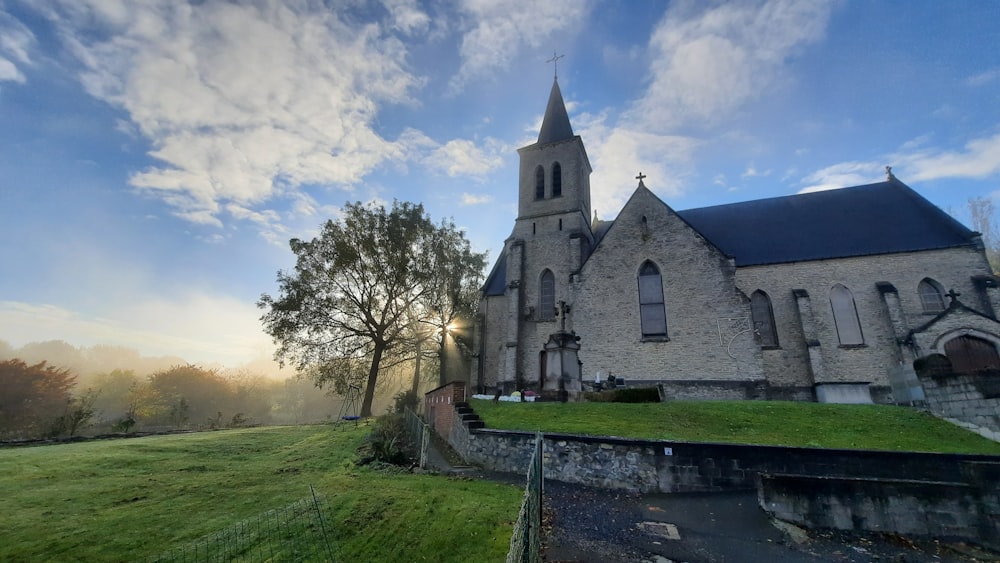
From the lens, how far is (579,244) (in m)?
23.1

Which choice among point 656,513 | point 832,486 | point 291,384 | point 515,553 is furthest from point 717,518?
point 291,384

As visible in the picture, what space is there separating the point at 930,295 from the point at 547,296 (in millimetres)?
17510

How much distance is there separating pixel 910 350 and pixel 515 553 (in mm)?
21729

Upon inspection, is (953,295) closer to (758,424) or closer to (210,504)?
(758,424)

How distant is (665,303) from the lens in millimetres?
19000

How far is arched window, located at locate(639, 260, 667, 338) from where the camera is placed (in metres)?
19.0

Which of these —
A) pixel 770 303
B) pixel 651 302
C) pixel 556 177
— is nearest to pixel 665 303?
pixel 651 302

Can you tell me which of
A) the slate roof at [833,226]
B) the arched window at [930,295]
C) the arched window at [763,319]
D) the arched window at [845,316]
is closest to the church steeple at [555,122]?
the slate roof at [833,226]

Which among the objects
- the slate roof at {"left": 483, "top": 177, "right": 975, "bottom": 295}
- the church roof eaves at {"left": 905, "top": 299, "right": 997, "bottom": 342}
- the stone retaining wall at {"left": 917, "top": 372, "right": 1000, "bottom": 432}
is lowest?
the stone retaining wall at {"left": 917, "top": 372, "right": 1000, "bottom": 432}

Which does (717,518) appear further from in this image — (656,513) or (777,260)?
(777,260)

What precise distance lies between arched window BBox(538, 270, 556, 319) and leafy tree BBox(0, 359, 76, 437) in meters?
31.5

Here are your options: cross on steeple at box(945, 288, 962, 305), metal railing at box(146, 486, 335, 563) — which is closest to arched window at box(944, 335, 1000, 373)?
A: cross on steeple at box(945, 288, 962, 305)

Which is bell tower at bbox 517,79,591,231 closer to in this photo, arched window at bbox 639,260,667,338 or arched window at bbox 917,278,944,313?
arched window at bbox 639,260,667,338

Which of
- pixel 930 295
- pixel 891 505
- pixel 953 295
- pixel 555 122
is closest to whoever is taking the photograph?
pixel 891 505
